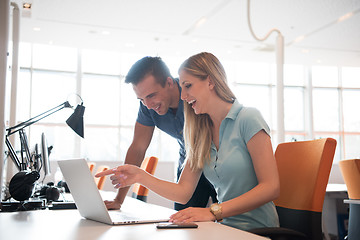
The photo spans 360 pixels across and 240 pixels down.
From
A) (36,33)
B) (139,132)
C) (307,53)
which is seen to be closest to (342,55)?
(307,53)

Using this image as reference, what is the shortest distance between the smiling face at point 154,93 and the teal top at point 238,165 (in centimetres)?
56

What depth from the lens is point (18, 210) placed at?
1.50 meters

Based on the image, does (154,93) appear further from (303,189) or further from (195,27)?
(195,27)

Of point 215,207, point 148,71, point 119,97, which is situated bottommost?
point 215,207

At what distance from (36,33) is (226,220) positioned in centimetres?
701

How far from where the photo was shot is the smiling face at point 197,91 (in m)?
1.54

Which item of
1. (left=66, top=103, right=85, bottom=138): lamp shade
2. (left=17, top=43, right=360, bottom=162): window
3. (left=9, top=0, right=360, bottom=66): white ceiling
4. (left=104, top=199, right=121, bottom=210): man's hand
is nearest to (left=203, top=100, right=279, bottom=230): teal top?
(left=104, top=199, right=121, bottom=210): man's hand

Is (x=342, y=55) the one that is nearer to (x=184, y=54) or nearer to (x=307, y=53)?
(x=307, y=53)

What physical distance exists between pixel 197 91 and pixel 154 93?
1.54ft

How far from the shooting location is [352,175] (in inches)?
96.0

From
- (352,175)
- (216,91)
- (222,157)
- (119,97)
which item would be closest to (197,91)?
(216,91)

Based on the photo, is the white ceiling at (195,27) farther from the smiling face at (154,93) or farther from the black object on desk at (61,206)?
the black object on desk at (61,206)

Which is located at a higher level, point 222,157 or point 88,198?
point 222,157

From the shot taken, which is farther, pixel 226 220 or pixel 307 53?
pixel 307 53
